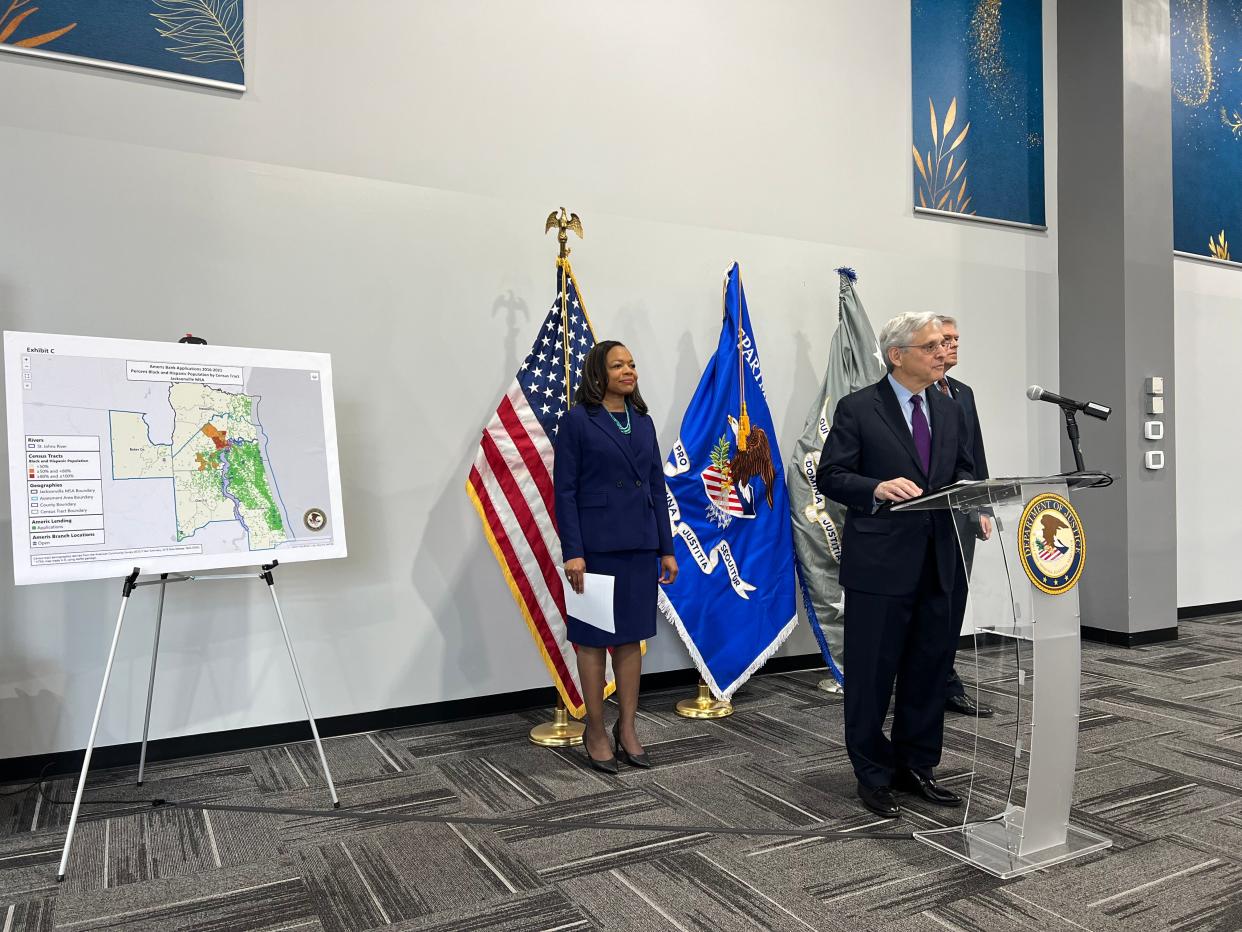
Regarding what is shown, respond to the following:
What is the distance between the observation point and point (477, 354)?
169 inches

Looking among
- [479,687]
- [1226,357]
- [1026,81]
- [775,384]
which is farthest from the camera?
[1226,357]

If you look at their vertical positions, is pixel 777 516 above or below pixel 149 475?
below

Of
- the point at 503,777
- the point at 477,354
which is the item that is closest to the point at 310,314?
the point at 477,354

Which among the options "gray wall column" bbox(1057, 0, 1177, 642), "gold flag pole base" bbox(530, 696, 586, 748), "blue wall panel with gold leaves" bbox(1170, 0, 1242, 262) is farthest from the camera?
"blue wall panel with gold leaves" bbox(1170, 0, 1242, 262)

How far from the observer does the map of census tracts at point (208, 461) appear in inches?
118

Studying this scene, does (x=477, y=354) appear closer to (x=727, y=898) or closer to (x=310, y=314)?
(x=310, y=314)

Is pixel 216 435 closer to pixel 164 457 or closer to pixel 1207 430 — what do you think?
pixel 164 457

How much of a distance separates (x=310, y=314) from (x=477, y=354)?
742 millimetres

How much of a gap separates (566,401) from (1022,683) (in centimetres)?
219

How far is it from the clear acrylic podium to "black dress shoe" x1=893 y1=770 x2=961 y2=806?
308 millimetres

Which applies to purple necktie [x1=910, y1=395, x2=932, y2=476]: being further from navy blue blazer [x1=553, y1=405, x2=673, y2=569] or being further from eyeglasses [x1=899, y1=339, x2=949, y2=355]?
navy blue blazer [x1=553, y1=405, x2=673, y2=569]

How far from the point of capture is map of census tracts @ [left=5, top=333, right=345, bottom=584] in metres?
2.83

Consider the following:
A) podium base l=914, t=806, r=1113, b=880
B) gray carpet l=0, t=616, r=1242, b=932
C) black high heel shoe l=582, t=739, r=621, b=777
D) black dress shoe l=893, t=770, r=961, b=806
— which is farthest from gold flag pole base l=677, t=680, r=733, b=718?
podium base l=914, t=806, r=1113, b=880

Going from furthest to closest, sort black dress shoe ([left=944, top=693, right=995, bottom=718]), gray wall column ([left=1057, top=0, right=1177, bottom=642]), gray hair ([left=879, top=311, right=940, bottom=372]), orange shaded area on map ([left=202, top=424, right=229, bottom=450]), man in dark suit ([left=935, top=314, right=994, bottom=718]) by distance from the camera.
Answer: gray wall column ([left=1057, top=0, right=1177, bottom=642]) → black dress shoe ([left=944, top=693, right=995, bottom=718]) → orange shaded area on map ([left=202, top=424, right=229, bottom=450]) → gray hair ([left=879, top=311, right=940, bottom=372]) → man in dark suit ([left=935, top=314, right=994, bottom=718])
